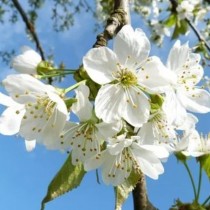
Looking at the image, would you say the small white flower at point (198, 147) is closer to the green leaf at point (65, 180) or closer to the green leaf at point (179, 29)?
the green leaf at point (65, 180)

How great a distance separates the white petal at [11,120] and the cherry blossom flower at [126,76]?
0.28 metres

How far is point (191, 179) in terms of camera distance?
1881 millimetres

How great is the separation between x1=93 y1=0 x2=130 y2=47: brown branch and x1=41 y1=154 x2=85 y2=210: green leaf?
1.33 feet

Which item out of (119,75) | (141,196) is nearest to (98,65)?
(119,75)

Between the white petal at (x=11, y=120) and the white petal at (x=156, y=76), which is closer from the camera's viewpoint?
the white petal at (x=156, y=76)

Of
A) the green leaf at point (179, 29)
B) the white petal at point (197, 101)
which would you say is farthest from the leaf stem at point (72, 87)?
the green leaf at point (179, 29)

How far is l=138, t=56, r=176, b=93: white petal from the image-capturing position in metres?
1.39

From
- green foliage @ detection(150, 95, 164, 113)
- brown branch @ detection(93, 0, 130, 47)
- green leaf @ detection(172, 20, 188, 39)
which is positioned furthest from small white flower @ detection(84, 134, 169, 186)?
green leaf @ detection(172, 20, 188, 39)

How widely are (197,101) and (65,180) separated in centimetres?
50

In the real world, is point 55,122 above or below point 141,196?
above

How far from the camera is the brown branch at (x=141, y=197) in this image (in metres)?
1.61

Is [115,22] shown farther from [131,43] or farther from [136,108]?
[136,108]

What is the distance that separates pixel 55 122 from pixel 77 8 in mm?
5805

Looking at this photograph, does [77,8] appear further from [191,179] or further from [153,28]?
[191,179]
